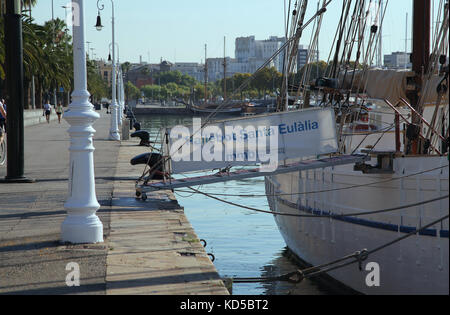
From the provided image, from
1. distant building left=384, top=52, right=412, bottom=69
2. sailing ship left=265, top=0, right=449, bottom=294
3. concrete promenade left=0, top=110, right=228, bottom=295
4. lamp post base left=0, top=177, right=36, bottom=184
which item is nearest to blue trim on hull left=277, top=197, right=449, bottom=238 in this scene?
sailing ship left=265, top=0, right=449, bottom=294

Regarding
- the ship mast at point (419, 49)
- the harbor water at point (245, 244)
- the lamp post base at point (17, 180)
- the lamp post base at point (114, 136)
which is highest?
the ship mast at point (419, 49)

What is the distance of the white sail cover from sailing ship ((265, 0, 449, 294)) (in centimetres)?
58

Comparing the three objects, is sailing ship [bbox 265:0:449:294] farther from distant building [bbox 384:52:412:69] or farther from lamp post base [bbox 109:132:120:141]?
lamp post base [bbox 109:132:120:141]

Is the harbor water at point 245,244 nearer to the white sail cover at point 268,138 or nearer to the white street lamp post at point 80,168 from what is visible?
the white sail cover at point 268,138

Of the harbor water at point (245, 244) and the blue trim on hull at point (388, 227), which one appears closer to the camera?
the blue trim on hull at point (388, 227)

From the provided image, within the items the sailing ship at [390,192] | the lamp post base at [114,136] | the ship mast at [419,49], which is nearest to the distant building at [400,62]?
the ship mast at [419,49]

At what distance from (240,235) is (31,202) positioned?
21.1 ft

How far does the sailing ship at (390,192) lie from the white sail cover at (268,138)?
58 cm

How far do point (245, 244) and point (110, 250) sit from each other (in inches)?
334

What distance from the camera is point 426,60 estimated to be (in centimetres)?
1388

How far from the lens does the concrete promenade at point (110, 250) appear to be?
746 centimetres
